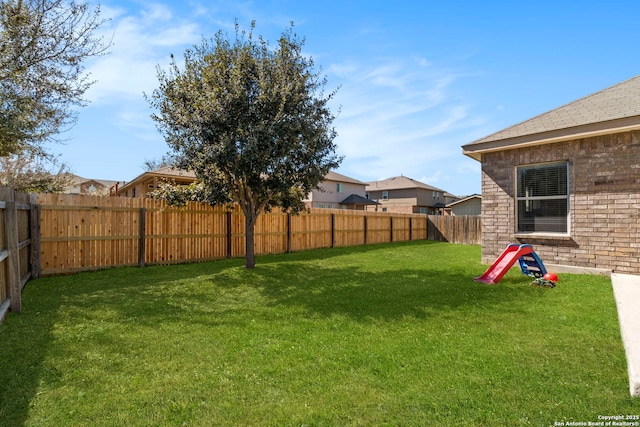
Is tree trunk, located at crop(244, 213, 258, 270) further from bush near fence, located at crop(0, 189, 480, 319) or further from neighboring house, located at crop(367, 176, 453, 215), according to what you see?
neighboring house, located at crop(367, 176, 453, 215)

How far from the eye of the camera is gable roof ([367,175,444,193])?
41.4 m

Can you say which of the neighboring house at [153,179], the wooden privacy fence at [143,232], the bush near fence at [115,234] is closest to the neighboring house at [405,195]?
the neighboring house at [153,179]

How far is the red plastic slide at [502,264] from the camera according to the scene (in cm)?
771

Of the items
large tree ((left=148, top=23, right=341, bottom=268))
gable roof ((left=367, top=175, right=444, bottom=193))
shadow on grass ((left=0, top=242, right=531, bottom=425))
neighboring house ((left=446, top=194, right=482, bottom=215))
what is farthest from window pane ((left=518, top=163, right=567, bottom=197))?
gable roof ((left=367, top=175, right=444, bottom=193))

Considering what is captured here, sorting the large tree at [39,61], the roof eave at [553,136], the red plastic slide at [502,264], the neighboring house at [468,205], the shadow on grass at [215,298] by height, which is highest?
the large tree at [39,61]

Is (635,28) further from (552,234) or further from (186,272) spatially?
(186,272)

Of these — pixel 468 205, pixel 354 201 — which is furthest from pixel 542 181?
pixel 468 205

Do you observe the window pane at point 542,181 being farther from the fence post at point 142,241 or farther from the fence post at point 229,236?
the fence post at point 142,241

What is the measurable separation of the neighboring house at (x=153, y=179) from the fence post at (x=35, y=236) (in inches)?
247

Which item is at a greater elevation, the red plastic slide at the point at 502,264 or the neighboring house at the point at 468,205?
the neighboring house at the point at 468,205

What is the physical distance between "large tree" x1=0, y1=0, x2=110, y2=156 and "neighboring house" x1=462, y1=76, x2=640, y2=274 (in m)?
10.4

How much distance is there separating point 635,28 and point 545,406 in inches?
394

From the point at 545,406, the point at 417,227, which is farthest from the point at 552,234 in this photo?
the point at 417,227

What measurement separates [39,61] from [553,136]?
12.1 m
